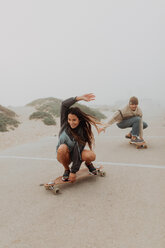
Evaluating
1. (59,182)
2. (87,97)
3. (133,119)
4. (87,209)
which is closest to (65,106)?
(87,97)

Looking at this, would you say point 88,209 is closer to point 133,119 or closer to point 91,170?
point 91,170

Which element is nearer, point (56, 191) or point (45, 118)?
point (56, 191)

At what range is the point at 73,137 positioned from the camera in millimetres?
2895

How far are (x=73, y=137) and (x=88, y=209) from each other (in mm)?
1040

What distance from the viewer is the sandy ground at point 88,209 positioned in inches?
70.4

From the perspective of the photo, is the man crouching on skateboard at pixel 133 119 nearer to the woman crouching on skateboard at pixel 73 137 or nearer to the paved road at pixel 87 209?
the paved road at pixel 87 209

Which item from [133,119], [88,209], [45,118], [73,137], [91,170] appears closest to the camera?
[88,209]

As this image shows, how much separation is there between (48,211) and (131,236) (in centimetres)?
100

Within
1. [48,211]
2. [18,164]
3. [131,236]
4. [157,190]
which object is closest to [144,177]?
[157,190]

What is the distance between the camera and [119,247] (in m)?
1.66

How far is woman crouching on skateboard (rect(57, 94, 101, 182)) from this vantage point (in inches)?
110

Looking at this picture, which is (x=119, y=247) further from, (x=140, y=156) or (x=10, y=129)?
(x=10, y=129)

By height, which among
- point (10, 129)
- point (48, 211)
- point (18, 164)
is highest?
point (48, 211)

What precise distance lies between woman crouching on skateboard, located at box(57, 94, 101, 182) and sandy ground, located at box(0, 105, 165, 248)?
40 centimetres
